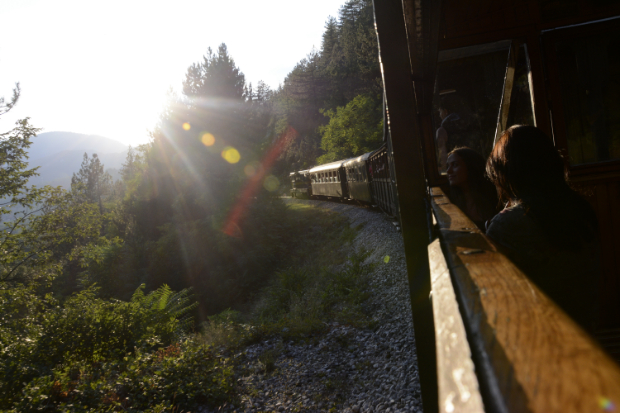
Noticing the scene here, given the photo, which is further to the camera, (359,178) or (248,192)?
(359,178)

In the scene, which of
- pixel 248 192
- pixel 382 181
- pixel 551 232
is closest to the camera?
pixel 551 232

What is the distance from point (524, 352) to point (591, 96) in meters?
4.98

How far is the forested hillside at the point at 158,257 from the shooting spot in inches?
225

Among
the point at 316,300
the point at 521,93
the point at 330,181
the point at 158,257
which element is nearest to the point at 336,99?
the point at 330,181

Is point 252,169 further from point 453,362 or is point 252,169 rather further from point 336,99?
point 336,99

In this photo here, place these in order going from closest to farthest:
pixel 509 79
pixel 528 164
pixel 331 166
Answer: pixel 528 164
pixel 509 79
pixel 331 166

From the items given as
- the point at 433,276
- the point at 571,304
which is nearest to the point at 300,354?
the point at 571,304

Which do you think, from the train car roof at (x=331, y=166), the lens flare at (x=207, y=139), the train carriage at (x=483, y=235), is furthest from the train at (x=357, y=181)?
the lens flare at (x=207, y=139)

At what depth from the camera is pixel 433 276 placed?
1375 millimetres

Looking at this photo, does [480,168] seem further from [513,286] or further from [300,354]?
[300,354]

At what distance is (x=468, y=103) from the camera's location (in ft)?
26.9

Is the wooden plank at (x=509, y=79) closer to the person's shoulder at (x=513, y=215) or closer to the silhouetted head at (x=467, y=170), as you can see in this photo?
the silhouetted head at (x=467, y=170)

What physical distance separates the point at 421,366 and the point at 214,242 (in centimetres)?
1495

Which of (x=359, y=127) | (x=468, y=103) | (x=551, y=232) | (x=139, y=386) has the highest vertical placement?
(x=359, y=127)
